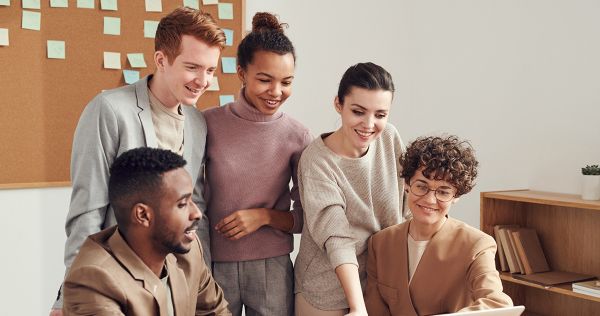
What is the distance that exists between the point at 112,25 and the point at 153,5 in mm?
217

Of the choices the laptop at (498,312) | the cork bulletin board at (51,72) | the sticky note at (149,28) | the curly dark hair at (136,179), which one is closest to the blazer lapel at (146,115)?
the curly dark hair at (136,179)

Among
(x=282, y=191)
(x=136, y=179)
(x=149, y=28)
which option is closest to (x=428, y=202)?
(x=282, y=191)

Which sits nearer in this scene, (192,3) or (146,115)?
(146,115)

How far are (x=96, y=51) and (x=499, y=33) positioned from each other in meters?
1.93

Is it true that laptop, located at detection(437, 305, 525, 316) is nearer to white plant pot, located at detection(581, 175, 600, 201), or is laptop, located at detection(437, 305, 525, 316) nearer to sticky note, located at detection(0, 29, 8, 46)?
white plant pot, located at detection(581, 175, 600, 201)

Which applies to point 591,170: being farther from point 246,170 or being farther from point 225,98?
point 225,98

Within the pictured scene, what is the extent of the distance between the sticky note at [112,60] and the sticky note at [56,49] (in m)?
0.19

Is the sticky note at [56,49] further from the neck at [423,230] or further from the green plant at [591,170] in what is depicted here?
the green plant at [591,170]

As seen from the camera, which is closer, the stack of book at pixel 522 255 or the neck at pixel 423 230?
the neck at pixel 423 230

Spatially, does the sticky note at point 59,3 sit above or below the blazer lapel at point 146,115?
above

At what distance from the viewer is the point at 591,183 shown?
293 cm

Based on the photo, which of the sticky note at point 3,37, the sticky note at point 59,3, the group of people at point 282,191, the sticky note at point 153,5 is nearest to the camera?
the group of people at point 282,191

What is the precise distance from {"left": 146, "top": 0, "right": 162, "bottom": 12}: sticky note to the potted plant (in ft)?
6.59

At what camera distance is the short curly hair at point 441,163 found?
2041mm
